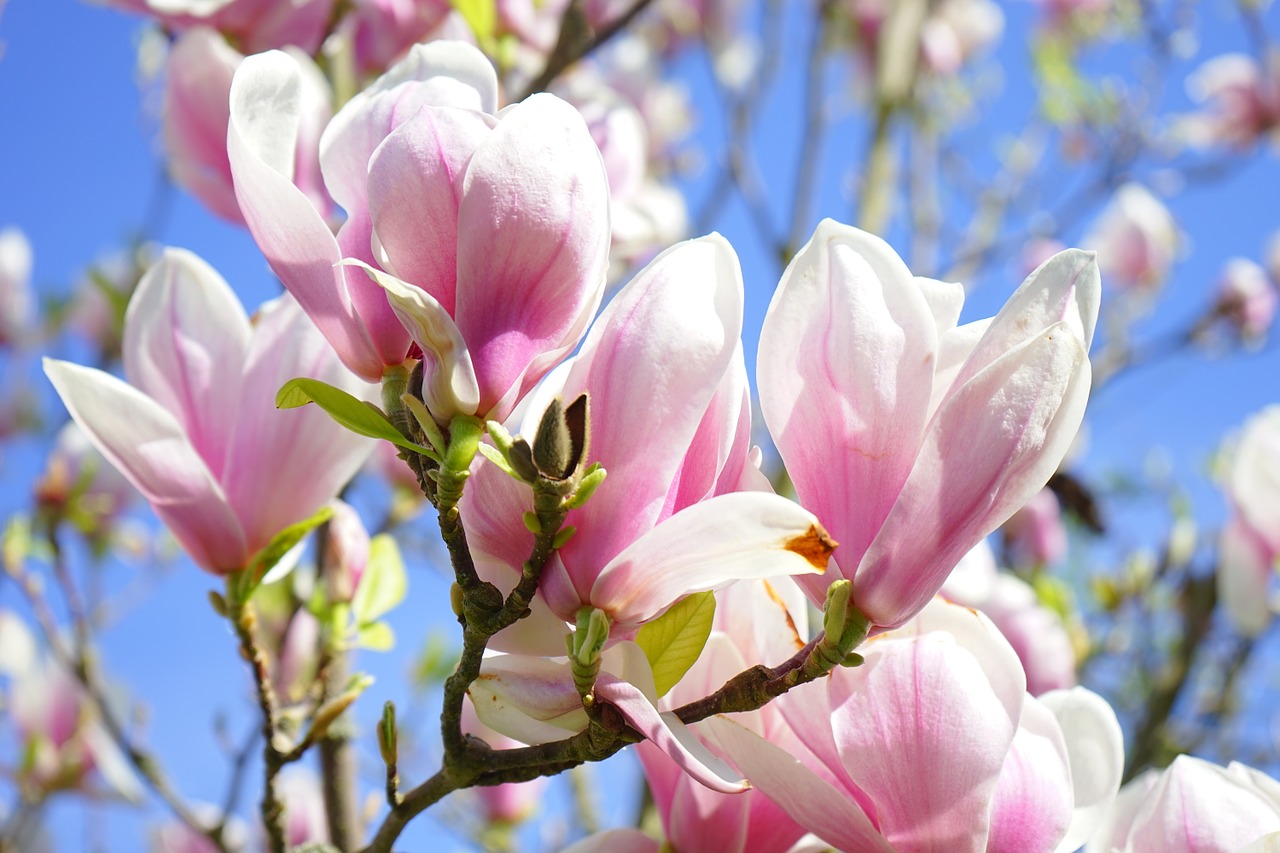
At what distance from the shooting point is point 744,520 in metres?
0.37

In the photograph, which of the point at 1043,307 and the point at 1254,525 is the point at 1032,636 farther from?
the point at 1043,307

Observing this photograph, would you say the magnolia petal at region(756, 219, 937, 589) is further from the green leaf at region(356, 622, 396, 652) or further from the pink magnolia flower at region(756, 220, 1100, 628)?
the green leaf at region(356, 622, 396, 652)

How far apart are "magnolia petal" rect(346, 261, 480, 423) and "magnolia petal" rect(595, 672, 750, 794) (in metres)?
0.11

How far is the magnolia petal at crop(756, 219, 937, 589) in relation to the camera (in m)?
0.42

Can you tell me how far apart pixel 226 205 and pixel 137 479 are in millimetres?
373

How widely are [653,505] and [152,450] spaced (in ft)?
0.96

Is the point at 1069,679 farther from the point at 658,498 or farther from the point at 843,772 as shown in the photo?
the point at 658,498

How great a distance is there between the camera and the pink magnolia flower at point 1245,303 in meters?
2.45

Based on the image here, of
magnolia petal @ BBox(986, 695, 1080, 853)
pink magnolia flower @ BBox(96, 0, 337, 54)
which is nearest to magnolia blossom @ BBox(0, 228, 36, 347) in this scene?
pink magnolia flower @ BBox(96, 0, 337, 54)

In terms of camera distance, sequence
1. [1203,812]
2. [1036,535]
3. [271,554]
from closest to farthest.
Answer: [1203,812] → [271,554] → [1036,535]

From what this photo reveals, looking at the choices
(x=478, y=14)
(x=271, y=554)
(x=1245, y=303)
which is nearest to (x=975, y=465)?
(x=271, y=554)

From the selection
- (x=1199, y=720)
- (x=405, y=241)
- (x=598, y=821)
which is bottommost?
(x=1199, y=720)

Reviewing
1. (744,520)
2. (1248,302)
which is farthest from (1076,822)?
(1248,302)

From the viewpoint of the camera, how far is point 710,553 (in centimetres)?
39
